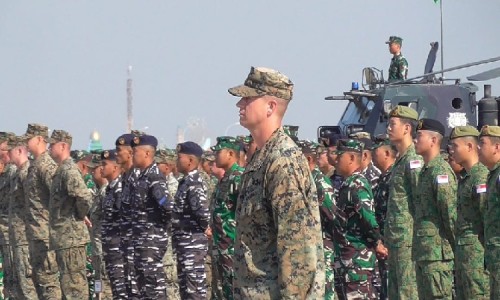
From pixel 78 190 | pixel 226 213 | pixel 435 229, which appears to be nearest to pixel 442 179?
pixel 435 229

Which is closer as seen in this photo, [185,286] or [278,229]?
[278,229]

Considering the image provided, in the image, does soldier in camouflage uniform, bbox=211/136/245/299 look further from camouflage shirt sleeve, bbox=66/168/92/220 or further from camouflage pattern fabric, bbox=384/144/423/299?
camouflage shirt sleeve, bbox=66/168/92/220

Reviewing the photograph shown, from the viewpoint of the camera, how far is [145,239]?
12438 millimetres

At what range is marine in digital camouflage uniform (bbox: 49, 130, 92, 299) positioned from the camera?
13.6 metres

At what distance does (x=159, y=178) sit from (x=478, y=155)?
12.5 feet

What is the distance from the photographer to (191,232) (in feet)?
43.3

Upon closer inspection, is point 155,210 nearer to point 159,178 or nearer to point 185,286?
point 159,178

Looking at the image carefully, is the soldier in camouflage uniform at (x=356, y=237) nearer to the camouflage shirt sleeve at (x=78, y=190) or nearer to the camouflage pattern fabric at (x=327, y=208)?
the camouflage pattern fabric at (x=327, y=208)

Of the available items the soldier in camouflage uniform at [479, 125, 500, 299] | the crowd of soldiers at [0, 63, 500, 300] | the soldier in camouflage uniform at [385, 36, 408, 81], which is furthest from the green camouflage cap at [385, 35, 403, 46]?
the soldier in camouflage uniform at [479, 125, 500, 299]

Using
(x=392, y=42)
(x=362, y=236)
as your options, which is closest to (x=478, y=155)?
(x=362, y=236)

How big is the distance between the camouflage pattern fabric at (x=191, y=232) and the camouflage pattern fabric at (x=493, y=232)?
14.8 ft

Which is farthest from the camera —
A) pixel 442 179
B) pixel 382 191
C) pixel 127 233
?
pixel 127 233

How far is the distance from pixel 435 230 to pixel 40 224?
5805mm

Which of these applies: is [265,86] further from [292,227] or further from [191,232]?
[191,232]
